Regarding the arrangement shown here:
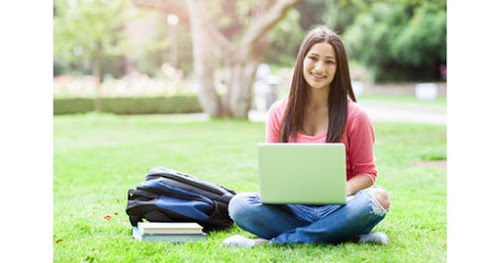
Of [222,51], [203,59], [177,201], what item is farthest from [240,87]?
[177,201]

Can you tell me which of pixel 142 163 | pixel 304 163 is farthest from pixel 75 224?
pixel 142 163

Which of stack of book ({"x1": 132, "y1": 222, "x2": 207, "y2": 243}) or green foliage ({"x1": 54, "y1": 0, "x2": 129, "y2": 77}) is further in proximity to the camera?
green foliage ({"x1": 54, "y1": 0, "x2": 129, "y2": 77})

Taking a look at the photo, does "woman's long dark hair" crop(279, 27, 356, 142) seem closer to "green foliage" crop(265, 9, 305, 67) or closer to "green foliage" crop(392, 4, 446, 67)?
"green foliage" crop(392, 4, 446, 67)

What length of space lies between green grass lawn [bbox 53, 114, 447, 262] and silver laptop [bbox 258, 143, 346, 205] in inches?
10.9

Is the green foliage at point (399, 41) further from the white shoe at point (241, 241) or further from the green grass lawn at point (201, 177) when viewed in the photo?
the white shoe at point (241, 241)

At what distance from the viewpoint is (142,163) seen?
22.0 feet

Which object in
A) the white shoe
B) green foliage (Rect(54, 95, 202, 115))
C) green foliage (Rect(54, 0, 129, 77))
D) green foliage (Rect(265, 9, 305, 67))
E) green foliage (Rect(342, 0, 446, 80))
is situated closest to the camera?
the white shoe

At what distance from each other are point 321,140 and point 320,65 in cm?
34

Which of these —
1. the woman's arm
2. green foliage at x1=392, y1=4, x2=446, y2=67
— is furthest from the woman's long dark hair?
green foliage at x1=392, y1=4, x2=446, y2=67

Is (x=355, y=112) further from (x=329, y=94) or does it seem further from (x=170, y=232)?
(x=170, y=232)

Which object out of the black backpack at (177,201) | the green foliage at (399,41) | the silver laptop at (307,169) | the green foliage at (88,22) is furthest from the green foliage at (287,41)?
the silver laptop at (307,169)

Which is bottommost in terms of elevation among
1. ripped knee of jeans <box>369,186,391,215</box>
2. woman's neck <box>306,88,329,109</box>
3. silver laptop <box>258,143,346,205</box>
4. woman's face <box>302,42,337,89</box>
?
ripped knee of jeans <box>369,186,391,215</box>

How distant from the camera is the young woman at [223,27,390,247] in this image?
3.03 metres
